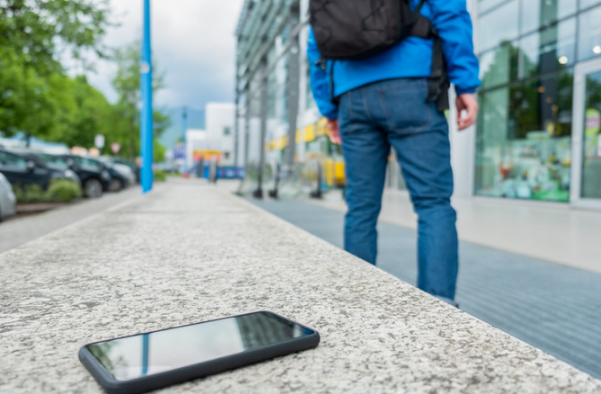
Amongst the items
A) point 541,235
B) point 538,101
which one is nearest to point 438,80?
point 541,235

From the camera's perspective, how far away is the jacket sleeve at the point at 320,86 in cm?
228

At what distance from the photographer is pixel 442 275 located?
178 cm

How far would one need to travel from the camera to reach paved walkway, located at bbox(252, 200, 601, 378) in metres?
1.84

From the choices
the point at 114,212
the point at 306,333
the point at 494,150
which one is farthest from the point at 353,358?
the point at 494,150

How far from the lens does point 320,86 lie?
2.30m

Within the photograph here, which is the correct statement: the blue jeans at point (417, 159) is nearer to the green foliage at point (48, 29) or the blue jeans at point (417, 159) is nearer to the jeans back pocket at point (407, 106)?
the jeans back pocket at point (407, 106)

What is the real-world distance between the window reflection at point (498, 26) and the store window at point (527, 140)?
121cm

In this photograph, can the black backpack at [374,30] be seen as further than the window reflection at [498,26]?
No

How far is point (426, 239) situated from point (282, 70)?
1909cm

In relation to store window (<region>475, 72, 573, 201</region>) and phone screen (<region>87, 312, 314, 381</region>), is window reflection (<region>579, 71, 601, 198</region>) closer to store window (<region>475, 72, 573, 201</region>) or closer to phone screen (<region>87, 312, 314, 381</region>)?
store window (<region>475, 72, 573, 201</region>)

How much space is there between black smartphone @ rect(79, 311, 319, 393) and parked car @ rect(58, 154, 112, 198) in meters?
15.3

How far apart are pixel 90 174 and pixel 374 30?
1484cm

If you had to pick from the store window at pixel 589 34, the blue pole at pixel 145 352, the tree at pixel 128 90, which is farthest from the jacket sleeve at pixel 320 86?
the tree at pixel 128 90

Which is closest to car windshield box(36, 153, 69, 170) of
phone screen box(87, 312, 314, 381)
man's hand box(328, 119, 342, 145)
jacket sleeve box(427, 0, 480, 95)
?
man's hand box(328, 119, 342, 145)
